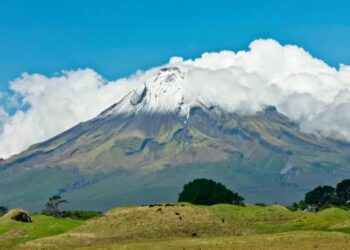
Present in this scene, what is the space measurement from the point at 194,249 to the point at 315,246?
1203 cm

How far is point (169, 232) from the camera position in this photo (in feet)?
309

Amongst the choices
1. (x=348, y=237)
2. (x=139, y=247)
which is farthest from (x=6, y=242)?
(x=348, y=237)

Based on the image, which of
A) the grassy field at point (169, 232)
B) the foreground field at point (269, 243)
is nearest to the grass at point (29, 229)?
the grassy field at point (169, 232)

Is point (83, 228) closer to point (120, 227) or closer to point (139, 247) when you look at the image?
point (120, 227)

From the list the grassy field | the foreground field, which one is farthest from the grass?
the foreground field

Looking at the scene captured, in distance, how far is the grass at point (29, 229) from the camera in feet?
353

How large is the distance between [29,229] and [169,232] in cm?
3030

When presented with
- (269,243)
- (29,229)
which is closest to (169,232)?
(269,243)

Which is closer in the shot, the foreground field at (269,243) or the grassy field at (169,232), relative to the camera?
the foreground field at (269,243)

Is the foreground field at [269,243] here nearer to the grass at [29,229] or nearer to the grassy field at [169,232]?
the grassy field at [169,232]

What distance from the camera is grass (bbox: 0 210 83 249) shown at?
10760cm

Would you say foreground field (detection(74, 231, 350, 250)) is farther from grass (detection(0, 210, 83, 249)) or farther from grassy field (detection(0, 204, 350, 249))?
grass (detection(0, 210, 83, 249))

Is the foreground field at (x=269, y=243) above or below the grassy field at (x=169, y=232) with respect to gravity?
below

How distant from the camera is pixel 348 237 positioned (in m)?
77.9
